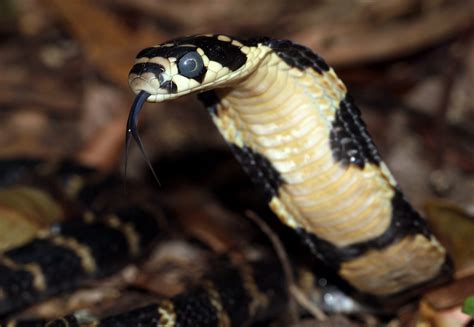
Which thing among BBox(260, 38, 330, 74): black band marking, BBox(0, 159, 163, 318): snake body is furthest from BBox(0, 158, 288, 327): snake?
BBox(260, 38, 330, 74): black band marking

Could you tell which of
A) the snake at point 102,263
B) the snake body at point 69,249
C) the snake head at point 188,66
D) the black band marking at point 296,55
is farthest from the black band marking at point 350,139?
the snake body at point 69,249

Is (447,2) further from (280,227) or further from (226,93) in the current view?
(226,93)

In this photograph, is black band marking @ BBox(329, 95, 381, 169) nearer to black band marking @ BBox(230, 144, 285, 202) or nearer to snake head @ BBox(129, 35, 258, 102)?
black band marking @ BBox(230, 144, 285, 202)

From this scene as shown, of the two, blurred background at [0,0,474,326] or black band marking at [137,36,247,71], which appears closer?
black band marking at [137,36,247,71]

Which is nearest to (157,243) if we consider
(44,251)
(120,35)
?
(44,251)

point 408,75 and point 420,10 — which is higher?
point 420,10

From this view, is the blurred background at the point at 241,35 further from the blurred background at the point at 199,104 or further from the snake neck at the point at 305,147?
the snake neck at the point at 305,147
